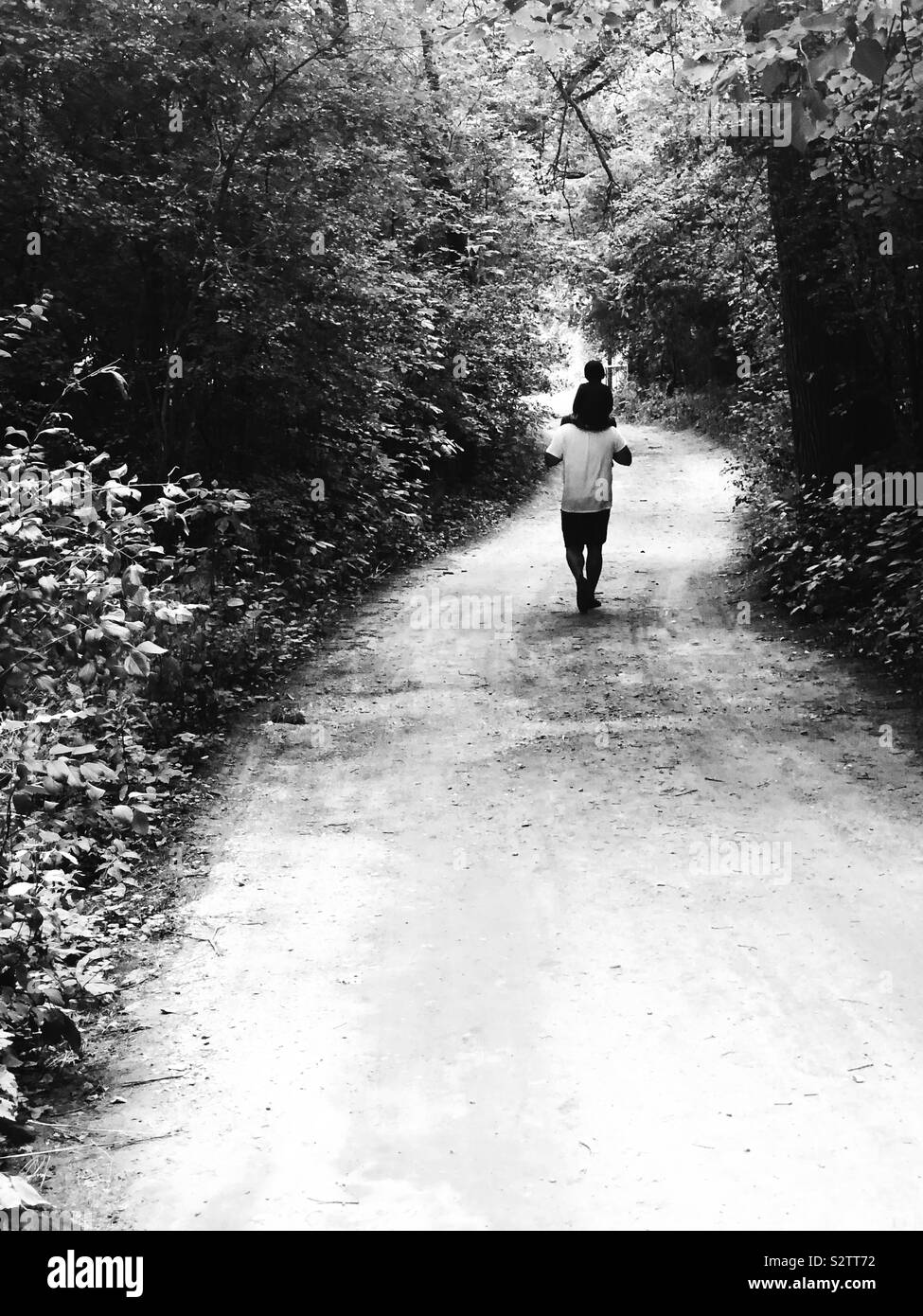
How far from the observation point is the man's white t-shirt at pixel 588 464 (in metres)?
12.4

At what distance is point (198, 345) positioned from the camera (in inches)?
460

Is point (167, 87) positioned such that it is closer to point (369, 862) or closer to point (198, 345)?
point (198, 345)

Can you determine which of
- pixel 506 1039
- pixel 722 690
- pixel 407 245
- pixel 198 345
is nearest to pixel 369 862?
pixel 506 1039

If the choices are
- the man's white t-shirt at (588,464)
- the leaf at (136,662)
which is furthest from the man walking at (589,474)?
the leaf at (136,662)

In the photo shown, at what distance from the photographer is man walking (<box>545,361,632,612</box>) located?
12.4 metres

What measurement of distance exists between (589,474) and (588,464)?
0.10 meters
